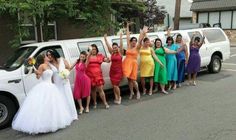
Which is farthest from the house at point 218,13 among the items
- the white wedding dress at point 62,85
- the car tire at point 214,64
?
the white wedding dress at point 62,85

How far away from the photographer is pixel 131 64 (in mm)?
8289

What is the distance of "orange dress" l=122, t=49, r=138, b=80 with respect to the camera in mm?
8269

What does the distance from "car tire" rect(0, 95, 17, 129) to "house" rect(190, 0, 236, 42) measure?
92.6ft

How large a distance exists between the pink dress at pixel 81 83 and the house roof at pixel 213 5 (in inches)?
1072

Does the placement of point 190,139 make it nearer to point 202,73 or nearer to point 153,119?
point 153,119

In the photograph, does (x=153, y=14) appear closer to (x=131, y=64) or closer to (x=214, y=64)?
(x=214, y=64)

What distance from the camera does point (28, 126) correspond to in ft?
19.3

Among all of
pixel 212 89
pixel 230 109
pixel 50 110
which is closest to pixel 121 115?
pixel 50 110

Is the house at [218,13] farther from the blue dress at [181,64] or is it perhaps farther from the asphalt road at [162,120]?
the asphalt road at [162,120]

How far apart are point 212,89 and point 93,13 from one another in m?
4.55

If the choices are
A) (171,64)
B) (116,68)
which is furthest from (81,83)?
(171,64)

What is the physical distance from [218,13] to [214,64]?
2314 cm

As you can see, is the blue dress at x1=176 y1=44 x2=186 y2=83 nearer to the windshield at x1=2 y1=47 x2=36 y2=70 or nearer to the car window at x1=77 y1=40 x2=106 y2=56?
the car window at x1=77 y1=40 x2=106 y2=56

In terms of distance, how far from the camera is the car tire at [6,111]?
656 centimetres
